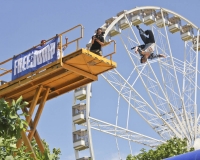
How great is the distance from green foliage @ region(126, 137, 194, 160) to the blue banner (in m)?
12.7

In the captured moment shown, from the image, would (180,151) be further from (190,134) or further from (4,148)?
(4,148)

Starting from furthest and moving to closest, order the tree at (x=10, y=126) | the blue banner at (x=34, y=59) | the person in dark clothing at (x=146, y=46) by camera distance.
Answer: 1. the person in dark clothing at (x=146, y=46)
2. the blue banner at (x=34, y=59)
3. the tree at (x=10, y=126)

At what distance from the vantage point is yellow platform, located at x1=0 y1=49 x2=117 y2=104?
16344mm

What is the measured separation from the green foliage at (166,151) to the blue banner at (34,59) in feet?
41.7

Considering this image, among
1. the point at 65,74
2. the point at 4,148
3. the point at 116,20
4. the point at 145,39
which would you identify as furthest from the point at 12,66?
the point at 116,20

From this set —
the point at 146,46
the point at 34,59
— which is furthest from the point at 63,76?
the point at 146,46

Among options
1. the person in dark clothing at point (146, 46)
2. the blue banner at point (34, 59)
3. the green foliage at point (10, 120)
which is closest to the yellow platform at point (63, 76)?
the blue banner at point (34, 59)

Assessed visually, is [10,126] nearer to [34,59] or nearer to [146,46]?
[34,59]

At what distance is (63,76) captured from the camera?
17.0 m

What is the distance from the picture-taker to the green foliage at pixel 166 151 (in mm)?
29078

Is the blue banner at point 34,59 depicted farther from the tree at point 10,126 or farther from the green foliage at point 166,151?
the green foliage at point 166,151

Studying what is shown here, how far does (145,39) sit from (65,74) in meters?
11.7

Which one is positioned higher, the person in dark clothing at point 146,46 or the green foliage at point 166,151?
the person in dark clothing at point 146,46

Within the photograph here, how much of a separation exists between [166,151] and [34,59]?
13.4 metres
